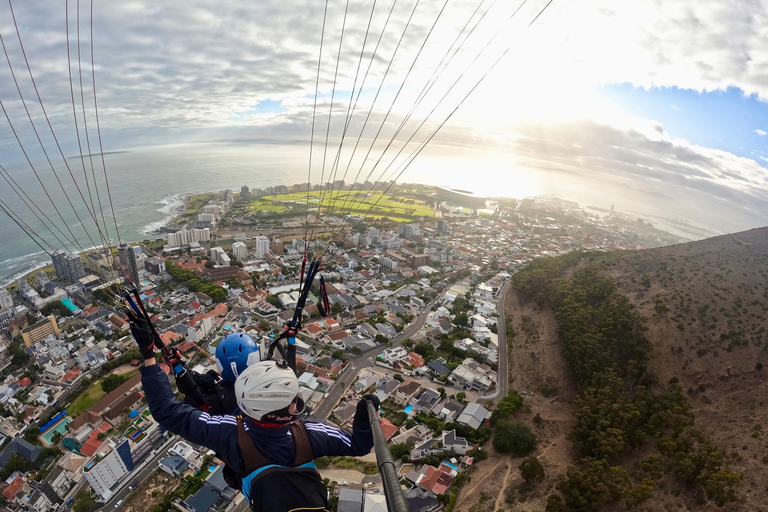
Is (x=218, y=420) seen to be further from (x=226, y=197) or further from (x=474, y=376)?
(x=226, y=197)

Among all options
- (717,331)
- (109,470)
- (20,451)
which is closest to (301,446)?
(109,470)

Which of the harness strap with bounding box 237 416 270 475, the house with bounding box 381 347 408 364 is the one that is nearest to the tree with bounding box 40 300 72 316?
the house with bounding box 381 347 408 364

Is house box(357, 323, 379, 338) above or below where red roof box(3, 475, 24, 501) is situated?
above

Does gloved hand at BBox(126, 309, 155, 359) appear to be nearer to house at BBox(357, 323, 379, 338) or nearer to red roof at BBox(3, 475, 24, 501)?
red roof at BBox(3, 475, 24, 501)

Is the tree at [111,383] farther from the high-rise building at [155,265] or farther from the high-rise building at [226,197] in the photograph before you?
the high-rise building at [226,197]

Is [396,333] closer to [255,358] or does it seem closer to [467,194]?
[255,358]

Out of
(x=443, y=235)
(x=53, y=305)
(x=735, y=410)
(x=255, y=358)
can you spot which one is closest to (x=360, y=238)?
(x=443, y=235)

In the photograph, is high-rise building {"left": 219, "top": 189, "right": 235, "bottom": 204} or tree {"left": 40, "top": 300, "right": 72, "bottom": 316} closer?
tree {"left": 40, "top": 300, "right": 72, "bottom": 316}
